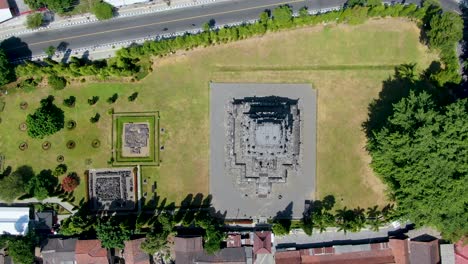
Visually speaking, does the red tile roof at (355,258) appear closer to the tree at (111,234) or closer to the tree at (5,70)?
the tree at (111,234)

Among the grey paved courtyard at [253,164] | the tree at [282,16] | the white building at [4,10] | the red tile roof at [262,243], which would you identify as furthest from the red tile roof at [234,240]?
the white building at [4,10]

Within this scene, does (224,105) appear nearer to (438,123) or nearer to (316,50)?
(316,50)

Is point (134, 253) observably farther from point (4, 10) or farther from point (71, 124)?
point (4, 10)

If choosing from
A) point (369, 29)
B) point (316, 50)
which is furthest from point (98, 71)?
point (369, 29)

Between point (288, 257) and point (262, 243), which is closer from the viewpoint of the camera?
point (262, 243)

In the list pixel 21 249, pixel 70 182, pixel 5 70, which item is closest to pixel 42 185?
pixel 70 182

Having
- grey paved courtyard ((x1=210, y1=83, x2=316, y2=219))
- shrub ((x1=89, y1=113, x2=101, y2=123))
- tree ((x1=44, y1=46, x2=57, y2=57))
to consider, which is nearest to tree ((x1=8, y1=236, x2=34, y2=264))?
shrub ((x1=89, y1=113, x2=101, y2=123))

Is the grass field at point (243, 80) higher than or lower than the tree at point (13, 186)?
higher
